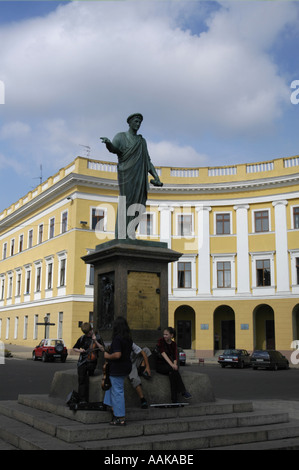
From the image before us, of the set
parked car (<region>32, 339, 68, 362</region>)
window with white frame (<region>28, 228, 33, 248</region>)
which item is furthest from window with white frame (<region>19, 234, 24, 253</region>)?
parked car (<region>32, 339, 68, 362</region>)

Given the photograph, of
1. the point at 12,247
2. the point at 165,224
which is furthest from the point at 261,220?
the point at 12,247

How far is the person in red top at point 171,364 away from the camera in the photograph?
8.35 meters

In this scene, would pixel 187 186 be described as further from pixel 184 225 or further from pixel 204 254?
pixel 204 254

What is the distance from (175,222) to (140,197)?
3009cm

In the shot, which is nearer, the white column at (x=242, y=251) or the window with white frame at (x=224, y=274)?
the white column at (x=242, y=251)

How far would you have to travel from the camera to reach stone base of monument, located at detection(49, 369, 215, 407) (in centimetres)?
796

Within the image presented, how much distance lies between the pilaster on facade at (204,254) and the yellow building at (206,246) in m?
0.08

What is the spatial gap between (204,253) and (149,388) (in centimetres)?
3177

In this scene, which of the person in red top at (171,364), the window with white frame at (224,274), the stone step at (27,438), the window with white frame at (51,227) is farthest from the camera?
the window with white frame at (51,227)

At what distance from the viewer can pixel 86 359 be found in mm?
8039

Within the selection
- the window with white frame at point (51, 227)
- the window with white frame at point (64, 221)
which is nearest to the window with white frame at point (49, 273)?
the window with white frame at point (51, 227)

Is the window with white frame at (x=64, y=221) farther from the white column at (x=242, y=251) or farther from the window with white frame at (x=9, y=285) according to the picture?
the white column at (x=242, y=251)

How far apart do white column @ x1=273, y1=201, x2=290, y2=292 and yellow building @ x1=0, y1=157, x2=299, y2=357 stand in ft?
0.24

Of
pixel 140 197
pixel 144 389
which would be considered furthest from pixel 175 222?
pixel 144 389
